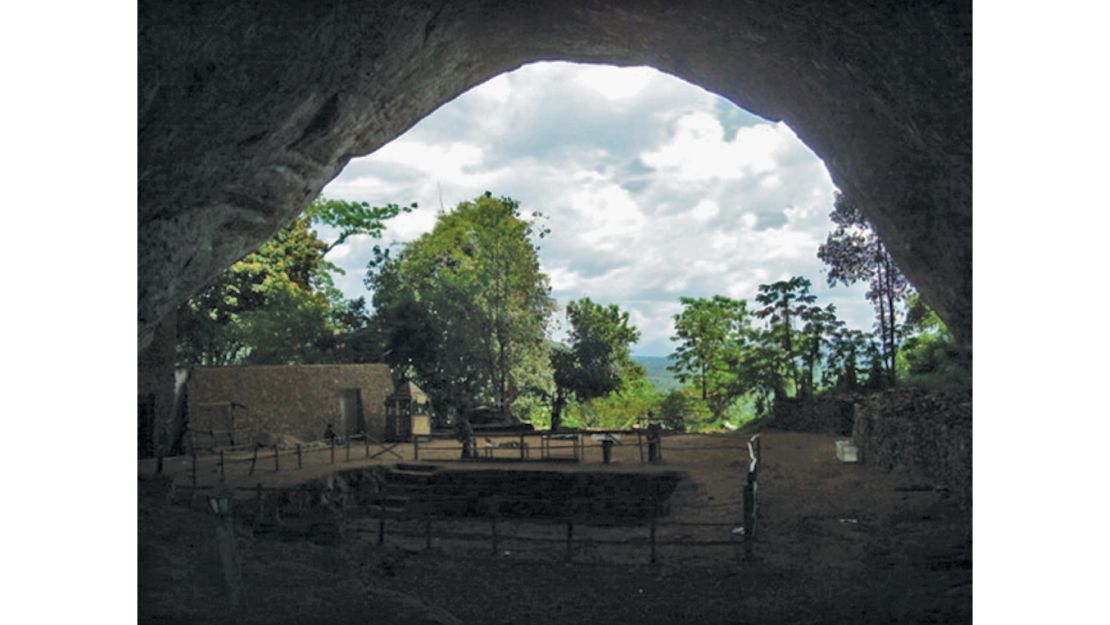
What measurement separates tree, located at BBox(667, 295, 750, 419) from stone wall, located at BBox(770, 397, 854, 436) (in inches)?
237

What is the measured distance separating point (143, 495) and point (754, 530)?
10.1 m

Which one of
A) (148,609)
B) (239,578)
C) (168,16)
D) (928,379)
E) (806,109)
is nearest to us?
(168,16)

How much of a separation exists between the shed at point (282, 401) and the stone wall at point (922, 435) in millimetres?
15802

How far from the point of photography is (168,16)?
6.58m

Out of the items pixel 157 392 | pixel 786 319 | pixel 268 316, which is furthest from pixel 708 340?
pixel 157 392

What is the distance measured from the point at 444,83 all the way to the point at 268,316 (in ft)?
68.2

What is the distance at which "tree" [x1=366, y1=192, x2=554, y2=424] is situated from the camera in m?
31.6

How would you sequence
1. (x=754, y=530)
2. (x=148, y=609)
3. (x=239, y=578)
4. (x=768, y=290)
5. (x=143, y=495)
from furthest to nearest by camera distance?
(x=768, y=290), (x=754, y=530), (x=143, y=495), (x=239, y=578), (x=148, y=609)

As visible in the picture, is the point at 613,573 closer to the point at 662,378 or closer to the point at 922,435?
the point at 922,435

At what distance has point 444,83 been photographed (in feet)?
37.1

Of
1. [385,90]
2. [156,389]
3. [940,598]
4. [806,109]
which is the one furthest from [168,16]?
[156,389]

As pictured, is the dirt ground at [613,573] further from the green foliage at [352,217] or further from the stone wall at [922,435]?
the green foliage at [352,217]

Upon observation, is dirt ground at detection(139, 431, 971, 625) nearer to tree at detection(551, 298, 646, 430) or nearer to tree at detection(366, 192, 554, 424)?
tree at detection(366, 192, 554, 424)

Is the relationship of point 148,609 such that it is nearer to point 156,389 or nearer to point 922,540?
point 922,540
